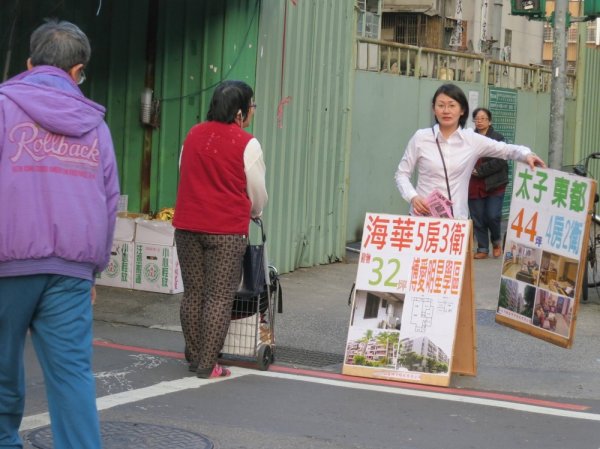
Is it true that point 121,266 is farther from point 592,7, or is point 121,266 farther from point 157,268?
point 592,7

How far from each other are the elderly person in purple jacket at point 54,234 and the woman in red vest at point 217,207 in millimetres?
2668

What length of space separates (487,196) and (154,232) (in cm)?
549

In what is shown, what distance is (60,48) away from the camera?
484 cm

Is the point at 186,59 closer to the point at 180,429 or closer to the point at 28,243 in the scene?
the point at 180,429

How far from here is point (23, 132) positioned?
4645 millimetres

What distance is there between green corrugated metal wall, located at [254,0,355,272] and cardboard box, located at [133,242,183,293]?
147 cm

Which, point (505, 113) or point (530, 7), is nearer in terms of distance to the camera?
point (530, 7)

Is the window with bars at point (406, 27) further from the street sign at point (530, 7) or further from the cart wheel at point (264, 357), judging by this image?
the cart wheel at point (264, 357)

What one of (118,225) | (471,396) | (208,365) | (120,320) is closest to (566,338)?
(471,396)

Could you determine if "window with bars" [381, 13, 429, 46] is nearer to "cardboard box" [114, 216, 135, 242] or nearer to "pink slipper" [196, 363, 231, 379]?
"cardboard box" [114, 216, 135, 242]

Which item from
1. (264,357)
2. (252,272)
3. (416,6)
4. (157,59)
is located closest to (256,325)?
(264,357)

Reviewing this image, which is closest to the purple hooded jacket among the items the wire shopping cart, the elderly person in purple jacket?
the elderly person in purple jacket

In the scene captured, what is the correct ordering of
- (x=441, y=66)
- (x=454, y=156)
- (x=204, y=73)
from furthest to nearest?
(x=441, y=66) < (x=204, y=73) < (x=454, y=156)

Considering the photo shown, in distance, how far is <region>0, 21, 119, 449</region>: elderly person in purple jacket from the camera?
4.61 m
